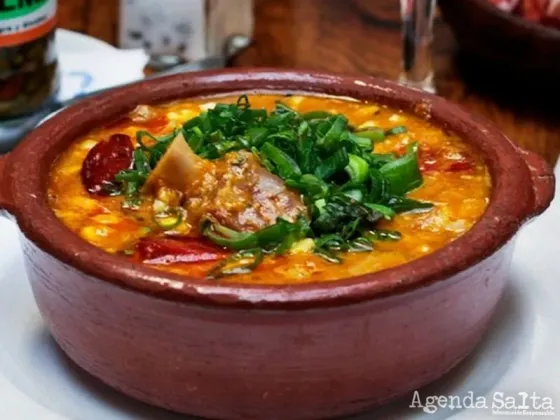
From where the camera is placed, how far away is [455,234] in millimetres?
1255

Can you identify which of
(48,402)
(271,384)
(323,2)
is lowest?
(323,2)

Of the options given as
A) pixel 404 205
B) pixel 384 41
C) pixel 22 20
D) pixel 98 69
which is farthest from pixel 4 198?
pixel 384 41

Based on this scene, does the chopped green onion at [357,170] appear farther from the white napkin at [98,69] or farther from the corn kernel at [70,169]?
the white napkin at [98,69]

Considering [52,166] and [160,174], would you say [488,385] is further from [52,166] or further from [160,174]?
[52,166]

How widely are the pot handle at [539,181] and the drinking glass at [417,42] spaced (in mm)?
830

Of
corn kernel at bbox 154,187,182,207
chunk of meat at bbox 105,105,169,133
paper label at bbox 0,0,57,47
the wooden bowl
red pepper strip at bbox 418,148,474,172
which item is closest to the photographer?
corn kernel at bbox 154,187,182,207

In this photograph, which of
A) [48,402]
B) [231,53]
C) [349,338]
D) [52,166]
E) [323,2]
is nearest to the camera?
[349,338]

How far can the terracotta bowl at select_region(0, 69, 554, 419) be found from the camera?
3.54ft

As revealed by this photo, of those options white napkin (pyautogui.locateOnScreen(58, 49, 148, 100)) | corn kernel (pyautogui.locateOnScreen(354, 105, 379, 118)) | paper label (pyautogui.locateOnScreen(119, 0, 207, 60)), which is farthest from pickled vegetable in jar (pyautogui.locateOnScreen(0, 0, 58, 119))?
corn kernel (pyautogui.locateOnScreen(354, 105, 379, 118))

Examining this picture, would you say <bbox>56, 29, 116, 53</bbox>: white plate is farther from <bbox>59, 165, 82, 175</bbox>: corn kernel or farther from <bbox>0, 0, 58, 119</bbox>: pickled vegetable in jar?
<bbox>59, 165, 82, 175</bbox>: corn kernel

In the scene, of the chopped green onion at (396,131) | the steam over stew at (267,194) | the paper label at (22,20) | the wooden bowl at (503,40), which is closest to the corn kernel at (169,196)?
the steam over stew at (267,194)

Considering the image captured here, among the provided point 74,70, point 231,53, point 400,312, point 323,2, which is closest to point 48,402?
point 400,312

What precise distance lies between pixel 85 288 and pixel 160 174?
0.20 metres

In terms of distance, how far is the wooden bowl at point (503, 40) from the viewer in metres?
2.07
